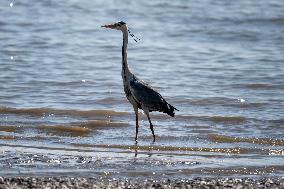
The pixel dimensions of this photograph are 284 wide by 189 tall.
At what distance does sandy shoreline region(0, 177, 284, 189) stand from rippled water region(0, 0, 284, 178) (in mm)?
507

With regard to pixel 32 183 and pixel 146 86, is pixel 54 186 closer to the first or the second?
pixel 32 183

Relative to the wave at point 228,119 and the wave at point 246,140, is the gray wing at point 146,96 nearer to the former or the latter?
the wave at point 246,140

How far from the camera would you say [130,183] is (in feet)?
30.4

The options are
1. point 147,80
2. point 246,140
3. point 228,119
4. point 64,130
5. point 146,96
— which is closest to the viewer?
point 246,140

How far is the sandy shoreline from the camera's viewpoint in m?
8.90

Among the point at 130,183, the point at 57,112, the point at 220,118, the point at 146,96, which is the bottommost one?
the point at 57,112

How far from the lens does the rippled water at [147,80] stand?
1098 centimetres

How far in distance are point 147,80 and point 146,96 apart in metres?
5.31

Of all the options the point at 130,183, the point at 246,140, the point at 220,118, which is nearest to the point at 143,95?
the point at 246,140

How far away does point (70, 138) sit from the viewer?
41.1 feet

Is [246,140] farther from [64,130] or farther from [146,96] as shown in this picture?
[64,130]

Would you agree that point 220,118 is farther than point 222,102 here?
No

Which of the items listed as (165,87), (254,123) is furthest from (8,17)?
(254,123)

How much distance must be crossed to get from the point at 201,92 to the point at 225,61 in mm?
3672
